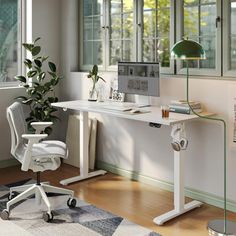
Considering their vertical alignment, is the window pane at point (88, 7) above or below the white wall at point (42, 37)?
above

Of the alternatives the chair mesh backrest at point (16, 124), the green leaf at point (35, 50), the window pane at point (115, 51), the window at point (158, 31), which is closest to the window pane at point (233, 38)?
the window at point (158, 31)

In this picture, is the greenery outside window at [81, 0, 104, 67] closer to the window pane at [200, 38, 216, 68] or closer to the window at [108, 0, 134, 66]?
the window at [108, 0, 134, 66]

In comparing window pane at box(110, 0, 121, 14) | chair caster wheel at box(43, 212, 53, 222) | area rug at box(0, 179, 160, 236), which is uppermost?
window pane at box(110, 0, 121, 14)

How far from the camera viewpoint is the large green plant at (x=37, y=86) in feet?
15.6

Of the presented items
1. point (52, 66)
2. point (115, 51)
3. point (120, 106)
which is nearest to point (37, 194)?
point (120, 106)

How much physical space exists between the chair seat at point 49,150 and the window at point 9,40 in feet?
5.67

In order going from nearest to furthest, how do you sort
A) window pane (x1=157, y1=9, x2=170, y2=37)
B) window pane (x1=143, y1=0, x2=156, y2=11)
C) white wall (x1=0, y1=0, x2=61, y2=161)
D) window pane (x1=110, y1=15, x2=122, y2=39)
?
1. window pane (x1=157, y1=9, x2=170, y2=37)
2. window pane (x1=143, y1=0, x2=156, y2=11)
3. window pane (x1=110, y1=15, x2=122, y2=39)
4. white wall (x1=0, y1=0, x2=61, y2=161)

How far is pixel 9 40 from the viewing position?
508cm

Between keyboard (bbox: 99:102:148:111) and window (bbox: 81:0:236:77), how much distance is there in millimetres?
473

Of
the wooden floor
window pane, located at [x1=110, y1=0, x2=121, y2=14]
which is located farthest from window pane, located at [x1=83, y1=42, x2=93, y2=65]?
the wooden floor

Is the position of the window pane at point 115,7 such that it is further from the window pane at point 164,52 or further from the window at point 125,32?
the window pane at point 164,52

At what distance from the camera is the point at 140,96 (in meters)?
4.20

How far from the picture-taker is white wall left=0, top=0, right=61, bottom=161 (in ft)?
16.0

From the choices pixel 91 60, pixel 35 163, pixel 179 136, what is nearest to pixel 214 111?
pixel 179 136
